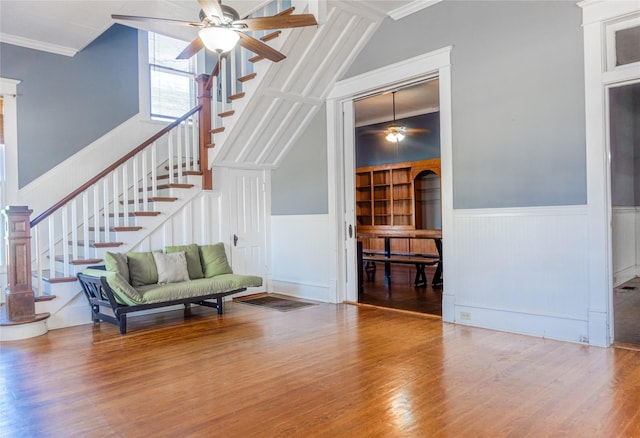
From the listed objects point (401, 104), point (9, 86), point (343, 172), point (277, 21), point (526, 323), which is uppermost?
point (401, 104)

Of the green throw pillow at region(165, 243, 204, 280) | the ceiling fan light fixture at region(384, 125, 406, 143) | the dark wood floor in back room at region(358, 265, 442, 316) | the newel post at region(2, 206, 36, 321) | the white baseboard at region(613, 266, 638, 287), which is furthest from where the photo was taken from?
the ceiling fan light fixture at region(384, 125, 406, 143)

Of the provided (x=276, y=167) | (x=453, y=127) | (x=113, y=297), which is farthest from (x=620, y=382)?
(x=276, y=167)

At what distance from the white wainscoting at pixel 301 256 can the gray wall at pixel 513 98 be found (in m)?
2.15

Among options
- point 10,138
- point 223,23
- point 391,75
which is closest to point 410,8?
point 391,75

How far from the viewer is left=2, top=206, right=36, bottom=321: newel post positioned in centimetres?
422

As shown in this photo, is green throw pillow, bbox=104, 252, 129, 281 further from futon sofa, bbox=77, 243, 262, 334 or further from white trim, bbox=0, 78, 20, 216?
white trim, bbox=0, 78, 20, 216

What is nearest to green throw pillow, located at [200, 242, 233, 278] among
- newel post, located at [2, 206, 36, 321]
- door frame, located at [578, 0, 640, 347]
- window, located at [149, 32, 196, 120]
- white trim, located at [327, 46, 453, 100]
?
newel post, located at [2, 206, 36, 321]

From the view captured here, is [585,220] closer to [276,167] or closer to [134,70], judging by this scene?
[276,167]

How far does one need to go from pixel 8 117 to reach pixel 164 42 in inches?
100

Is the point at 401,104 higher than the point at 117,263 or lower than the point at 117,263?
higher

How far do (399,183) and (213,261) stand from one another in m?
5.48

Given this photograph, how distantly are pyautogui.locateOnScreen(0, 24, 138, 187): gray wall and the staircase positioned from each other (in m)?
0.69

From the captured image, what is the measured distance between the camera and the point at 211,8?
10.7ft

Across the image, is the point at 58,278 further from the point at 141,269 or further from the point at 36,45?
the point at 36,45
